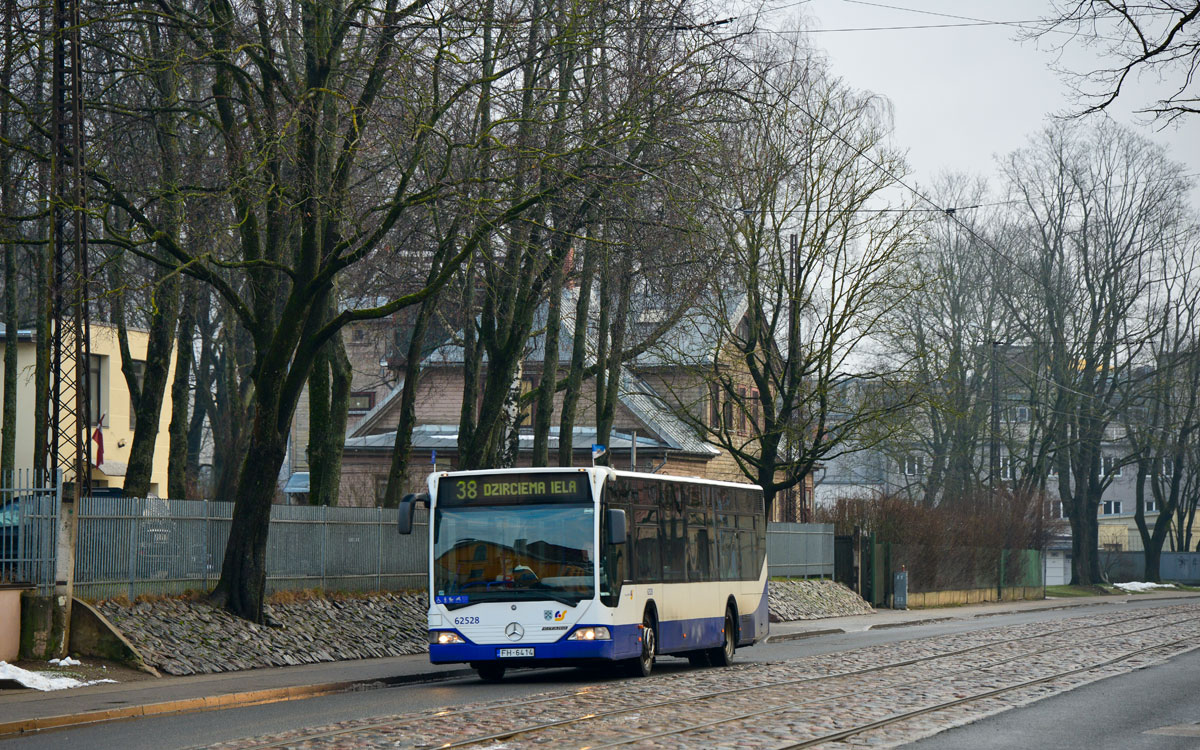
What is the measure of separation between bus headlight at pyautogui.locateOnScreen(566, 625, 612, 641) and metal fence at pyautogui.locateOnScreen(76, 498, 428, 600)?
650 cm

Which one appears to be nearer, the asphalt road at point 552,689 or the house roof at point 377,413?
the asphalt road at point 552,689

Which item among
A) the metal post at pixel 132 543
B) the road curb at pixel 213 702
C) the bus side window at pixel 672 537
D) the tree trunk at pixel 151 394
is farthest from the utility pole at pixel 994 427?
the metal post at pixel 132 543

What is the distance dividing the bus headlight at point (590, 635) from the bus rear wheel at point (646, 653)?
1.21m

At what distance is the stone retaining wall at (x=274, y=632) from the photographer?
19.4 meters

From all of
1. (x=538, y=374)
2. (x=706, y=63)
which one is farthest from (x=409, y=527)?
(x=538, y=374)

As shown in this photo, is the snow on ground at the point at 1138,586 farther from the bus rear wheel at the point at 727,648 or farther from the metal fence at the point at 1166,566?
the bus rear wheel at the point at 727,648

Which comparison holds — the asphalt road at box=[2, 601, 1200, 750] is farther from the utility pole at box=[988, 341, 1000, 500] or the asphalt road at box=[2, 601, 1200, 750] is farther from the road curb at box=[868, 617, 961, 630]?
the utility pole at box=[988, 341, 1000, 500]

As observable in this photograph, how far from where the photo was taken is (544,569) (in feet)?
60.3

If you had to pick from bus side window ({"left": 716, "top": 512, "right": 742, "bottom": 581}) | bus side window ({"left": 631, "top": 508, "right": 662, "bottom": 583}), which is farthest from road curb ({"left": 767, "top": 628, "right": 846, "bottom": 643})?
bus side window ({"left": 631, "top": 508, "right": 662, "bottom": 583})

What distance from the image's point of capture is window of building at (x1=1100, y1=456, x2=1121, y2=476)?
6328 cm

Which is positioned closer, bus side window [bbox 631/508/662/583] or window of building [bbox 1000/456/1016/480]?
bus side window [bbox 631/508/662/583]

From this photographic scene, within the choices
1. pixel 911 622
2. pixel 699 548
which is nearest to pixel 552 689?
pixel 699 548

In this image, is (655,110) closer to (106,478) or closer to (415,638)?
(415,638)

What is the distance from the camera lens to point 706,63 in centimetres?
2247
